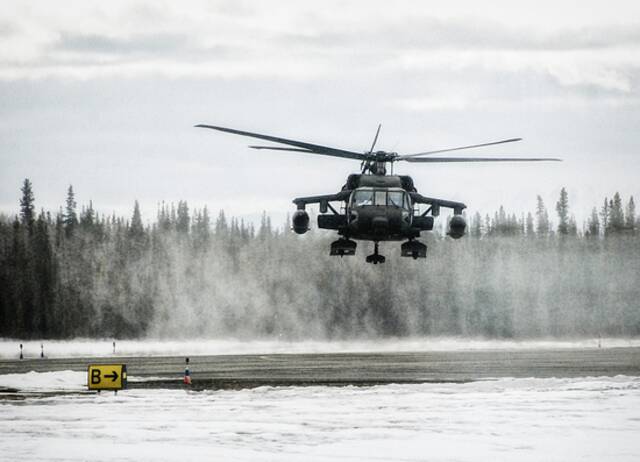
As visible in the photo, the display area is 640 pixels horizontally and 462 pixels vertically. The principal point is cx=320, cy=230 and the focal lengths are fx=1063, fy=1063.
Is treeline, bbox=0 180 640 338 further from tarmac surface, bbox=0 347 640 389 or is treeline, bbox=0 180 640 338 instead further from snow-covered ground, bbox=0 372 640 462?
snow-covered ground, bbox=0 372 640 462

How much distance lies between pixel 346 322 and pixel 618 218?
54140 millimetres

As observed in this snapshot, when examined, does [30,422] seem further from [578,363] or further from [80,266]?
[80,266]

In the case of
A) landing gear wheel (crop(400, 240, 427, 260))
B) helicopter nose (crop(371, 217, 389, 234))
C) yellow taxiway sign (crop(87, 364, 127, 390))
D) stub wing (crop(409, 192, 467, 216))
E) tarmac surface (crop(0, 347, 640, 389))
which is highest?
stub wing (crop(409, 192, 467, 216))

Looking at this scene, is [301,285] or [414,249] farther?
[301,285]

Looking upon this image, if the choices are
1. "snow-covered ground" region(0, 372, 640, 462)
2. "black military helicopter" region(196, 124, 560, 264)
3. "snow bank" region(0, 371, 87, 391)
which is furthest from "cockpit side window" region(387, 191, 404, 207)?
"snow bank" region(0, 371, 87, 391)

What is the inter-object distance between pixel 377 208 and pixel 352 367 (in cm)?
3017

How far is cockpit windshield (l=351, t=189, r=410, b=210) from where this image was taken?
1473 inches

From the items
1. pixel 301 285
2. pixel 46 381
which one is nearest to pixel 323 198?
pixel 46 381

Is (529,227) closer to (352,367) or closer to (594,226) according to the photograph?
(594,226)

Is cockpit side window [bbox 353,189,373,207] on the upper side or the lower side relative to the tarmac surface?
upper

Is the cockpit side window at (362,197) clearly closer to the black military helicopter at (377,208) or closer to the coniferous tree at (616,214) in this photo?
the black military helicopter at (377,208)

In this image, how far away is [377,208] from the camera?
3716cm

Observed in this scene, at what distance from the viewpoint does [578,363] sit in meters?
68.4

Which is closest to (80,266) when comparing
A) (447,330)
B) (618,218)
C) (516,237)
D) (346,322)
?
(346,322)
